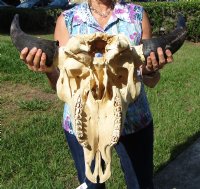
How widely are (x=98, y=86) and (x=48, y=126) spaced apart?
4.04 meters

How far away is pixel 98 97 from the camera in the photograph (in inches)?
84.0

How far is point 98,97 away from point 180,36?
55 centimetres

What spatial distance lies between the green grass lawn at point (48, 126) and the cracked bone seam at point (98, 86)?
8.19 ft

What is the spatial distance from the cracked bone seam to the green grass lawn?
98.3 inches

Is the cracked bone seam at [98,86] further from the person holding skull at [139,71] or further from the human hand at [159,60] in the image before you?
the person holding skull at [139,71]

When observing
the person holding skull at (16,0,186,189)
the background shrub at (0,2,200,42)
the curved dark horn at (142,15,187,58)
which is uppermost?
the curved dark horn at (142,15,187,58)

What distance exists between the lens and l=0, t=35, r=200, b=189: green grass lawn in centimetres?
478

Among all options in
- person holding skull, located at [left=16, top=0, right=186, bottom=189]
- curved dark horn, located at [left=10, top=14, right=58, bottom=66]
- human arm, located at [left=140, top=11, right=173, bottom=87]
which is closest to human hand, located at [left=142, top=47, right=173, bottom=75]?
human arm, located at [left=140, top=11, right=173, bottom=87]

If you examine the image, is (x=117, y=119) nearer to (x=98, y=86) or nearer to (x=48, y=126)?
(x=98, y=86)

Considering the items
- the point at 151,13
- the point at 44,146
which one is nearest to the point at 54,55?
the point at 44,146

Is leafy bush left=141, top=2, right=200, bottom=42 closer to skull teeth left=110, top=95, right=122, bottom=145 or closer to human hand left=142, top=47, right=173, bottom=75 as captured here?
human hand left=142, top=47, right=173, bottom=75

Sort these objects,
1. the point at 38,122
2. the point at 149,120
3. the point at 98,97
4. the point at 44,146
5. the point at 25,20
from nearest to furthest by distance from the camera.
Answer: the point at 98,97 → the point at 149,120 → the point at 44,146 → the point at 38,122 → the point at 25,20

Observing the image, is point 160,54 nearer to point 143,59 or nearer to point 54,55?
point 143,59

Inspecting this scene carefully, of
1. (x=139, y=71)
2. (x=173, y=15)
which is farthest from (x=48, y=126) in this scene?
(x=173, y=15)
